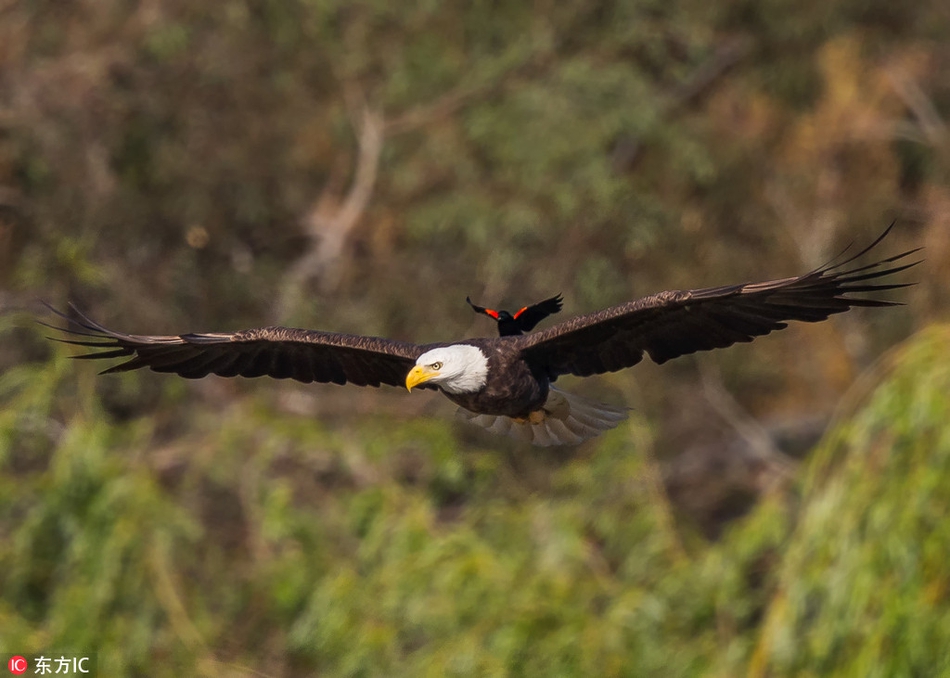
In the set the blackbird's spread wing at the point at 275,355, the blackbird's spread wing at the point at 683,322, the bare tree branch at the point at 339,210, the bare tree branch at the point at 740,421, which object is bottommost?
the blackbird's spread wing at the point at 683,322

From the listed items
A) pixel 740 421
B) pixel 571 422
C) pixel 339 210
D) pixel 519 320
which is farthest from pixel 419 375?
pixel 339 210

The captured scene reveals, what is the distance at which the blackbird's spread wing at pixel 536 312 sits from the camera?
240 inches

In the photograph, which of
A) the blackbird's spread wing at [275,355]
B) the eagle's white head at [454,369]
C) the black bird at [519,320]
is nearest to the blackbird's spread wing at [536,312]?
the black bird at [519,320]

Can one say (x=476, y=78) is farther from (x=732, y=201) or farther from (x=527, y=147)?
(x=732, y=201)

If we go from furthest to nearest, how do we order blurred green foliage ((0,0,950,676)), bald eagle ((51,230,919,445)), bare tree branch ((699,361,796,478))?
bare tree branch ((699,361,796,478)) < blurred green foliage ((0,0,950,676)) < bald eagle ((51,230,919,445))

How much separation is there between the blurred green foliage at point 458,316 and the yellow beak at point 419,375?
8.58 ft

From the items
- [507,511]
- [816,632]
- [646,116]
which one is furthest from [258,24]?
[816,632]

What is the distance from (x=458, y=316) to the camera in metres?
17.8

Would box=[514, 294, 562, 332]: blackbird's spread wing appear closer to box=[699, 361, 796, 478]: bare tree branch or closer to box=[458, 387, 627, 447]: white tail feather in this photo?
box=[458, 387, 627, 447]: white tail feather

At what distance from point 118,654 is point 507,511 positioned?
3.08 metres

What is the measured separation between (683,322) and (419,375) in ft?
3.52

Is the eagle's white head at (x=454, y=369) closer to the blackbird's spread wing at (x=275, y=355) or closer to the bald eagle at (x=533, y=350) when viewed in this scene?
the bald eagle at (x=533, y=350)

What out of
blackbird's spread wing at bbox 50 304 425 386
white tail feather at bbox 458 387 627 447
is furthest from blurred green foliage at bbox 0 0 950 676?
blackbird's spread wing at bbox 50 304 425 386

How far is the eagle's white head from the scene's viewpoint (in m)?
6.06
